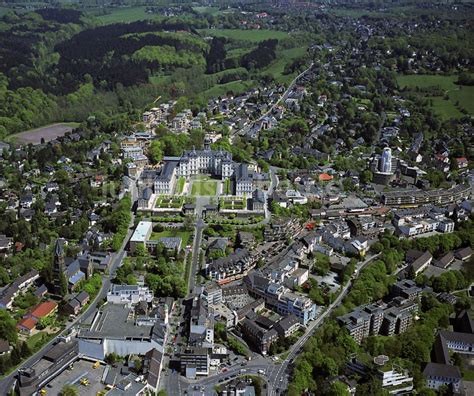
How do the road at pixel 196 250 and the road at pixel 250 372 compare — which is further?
the road at pixel 196 250

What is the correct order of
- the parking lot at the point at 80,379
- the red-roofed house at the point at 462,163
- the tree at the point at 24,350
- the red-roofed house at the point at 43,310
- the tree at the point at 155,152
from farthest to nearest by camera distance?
the red-roofed house at the point at 462,163
the tree at the point at 155,152
the red-roofed house at the point at 43,310
the tree at the point at 24,350
the parking lot at the point at 80,379

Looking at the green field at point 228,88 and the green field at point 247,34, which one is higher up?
the green field at point 247,34

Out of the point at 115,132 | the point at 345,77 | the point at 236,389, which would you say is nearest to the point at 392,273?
the point at 236,389

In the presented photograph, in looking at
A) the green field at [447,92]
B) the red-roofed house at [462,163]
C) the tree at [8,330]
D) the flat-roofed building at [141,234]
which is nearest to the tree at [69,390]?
the tree at [8,330]

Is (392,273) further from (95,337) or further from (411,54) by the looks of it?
(411,54)

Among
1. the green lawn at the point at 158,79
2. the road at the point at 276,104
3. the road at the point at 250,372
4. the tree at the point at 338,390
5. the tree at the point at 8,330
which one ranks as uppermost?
the tree at the point at 338,390

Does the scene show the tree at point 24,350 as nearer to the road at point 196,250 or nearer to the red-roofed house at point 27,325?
the red-roofed house at point 27,325

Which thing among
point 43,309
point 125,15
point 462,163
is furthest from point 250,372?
point 125,15
